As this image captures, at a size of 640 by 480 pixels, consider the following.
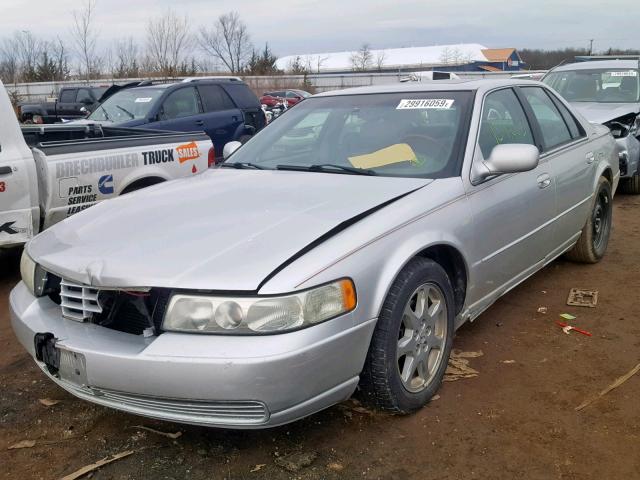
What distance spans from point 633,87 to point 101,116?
8.34m

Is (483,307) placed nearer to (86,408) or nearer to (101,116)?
(86,408)

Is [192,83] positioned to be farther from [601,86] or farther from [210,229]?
[210,229]

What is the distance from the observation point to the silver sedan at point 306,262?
2.35 meters

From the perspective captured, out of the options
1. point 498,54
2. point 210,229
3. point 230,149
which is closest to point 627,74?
point 230,149

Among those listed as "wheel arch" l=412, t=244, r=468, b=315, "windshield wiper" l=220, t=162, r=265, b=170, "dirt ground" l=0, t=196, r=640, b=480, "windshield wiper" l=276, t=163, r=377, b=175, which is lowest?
"dirt ground" l=0, t=196, r=640, b=480

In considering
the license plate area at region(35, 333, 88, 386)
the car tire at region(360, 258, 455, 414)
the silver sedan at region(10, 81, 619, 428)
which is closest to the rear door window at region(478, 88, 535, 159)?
the silver sedan at region(10, 81, 619, 428)

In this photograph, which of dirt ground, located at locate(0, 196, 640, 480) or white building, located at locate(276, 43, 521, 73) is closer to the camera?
dirt ground, located at locate(0, 196, 640, 480)

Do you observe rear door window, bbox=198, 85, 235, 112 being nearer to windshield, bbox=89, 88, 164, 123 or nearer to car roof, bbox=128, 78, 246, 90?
car roof, bbox=128, 78, 246, 90

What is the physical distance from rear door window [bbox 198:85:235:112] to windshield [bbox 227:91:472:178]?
6828 mm

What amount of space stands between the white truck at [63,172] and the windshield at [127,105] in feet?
13.8

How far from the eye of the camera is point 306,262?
8.04ft

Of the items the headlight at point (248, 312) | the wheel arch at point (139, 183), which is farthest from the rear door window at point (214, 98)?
the headlight at point (248, 312)

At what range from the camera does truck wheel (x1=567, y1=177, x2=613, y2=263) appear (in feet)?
16.8

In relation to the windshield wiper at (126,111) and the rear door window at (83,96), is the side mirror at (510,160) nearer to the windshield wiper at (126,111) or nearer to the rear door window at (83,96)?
the windshield wiper at (126,111)
